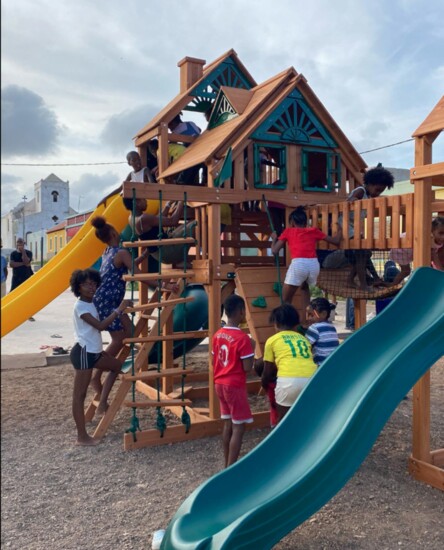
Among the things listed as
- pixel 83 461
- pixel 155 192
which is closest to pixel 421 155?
pixel 155 192

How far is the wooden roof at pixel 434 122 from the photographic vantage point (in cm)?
443

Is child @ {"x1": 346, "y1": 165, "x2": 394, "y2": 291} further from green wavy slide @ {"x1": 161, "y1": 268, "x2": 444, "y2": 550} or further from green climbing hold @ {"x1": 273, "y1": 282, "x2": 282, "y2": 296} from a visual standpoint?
green wavy slide @ {"x1": 161, "y1": 268, "x2": 444, "y2": 550}

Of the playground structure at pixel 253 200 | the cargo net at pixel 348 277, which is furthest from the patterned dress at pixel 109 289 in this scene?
the cargo net at pixel 348 277

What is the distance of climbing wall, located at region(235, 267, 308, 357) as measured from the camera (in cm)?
563

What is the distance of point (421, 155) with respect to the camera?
15.1 ft

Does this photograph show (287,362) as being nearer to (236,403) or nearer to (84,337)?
(236,403)

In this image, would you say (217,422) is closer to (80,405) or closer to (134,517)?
(80,405)

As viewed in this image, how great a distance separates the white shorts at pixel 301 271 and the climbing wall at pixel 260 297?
1.06ft

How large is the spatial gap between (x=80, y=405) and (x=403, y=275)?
140 inches

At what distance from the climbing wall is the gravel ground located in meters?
1.10

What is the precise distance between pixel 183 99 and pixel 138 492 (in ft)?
17.0

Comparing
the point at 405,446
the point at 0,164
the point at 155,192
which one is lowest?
the point at 405,446

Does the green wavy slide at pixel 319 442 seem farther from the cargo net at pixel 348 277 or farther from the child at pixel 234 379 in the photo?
the cargo net at pixel 348 277

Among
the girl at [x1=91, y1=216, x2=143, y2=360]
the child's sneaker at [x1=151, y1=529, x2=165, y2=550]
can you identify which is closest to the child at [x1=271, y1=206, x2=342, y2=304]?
the girl at [x1=91, y1=216, x2=143, y2=360]
